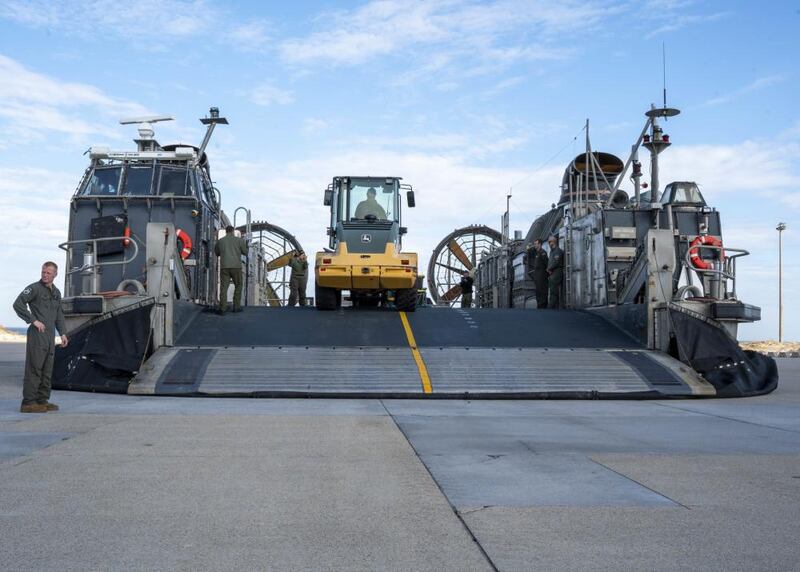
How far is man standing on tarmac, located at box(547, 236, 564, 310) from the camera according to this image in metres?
21.1

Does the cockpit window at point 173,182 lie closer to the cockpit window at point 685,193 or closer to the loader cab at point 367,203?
the loader cab at point 367,203

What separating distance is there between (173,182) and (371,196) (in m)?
4.49

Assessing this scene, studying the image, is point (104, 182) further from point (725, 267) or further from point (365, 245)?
point (725, 267)

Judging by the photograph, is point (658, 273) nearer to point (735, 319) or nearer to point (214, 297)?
point (735, 319)

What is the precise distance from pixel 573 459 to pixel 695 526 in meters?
2.11

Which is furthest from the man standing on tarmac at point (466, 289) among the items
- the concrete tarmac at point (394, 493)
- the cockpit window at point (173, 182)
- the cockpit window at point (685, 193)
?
the concrete tarmac at point (394, 493)

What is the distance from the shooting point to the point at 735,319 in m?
13.7

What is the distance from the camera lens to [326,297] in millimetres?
17781

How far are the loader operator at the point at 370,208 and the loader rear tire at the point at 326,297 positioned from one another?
1620 millimetres

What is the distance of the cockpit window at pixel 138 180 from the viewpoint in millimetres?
18531

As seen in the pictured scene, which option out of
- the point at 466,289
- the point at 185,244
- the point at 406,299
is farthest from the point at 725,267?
the point at 466,289

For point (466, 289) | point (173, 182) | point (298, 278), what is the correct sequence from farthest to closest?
point (466, 289)
point (298, 278)
point (173, 182)

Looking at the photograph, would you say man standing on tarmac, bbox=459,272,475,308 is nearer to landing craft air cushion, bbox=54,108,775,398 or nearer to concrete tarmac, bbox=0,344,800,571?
landing craft air cushion, bbox=54,108,775,398

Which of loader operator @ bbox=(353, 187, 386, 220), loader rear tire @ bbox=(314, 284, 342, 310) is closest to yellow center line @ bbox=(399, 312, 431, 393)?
loader rear tire @ bbox=(314, 284, 342, 310)
